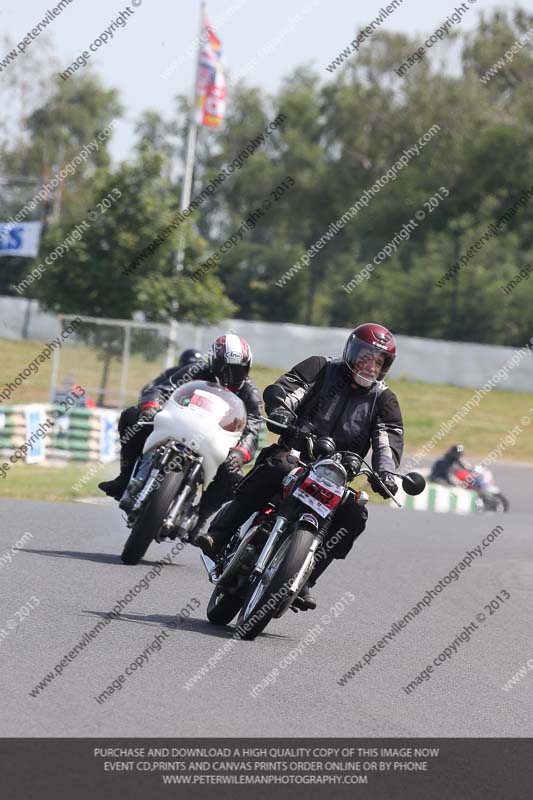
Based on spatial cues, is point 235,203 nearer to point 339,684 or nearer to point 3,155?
point 3,155

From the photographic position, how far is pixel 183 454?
956cm

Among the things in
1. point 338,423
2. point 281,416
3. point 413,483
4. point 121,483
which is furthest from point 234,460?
point 413,483

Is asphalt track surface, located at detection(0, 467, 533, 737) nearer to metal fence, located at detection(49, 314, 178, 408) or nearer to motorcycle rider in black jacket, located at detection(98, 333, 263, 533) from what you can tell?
motorcycle rider in black jacket, located at detection(98, 333, 263, 533)

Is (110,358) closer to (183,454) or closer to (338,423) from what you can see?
(183,454)

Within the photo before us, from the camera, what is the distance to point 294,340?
145 ft

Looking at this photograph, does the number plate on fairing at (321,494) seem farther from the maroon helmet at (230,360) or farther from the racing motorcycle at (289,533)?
the maroon helmet at (230,360)

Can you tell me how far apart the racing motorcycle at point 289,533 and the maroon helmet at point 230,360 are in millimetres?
2377

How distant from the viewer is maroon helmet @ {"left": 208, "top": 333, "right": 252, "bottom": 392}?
9.91m

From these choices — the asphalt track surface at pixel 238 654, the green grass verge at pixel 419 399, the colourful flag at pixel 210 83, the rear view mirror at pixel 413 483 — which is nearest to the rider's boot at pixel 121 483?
the asphalt track surface at pixel 238 654

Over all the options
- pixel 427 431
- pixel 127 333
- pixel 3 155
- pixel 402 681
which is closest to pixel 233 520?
pixel 402 681

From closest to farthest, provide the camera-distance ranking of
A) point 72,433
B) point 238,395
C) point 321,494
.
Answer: point 321,494, point 238,395, point 72,433

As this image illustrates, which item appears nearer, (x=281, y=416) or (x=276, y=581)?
(x=276, y=581)

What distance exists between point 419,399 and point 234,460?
32926 millimetres

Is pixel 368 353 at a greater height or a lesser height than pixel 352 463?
greater
